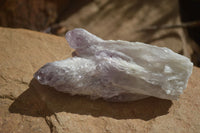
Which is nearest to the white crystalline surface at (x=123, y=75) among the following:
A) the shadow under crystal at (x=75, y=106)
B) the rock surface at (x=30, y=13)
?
the shadow under crystal at (x=75, y=106)

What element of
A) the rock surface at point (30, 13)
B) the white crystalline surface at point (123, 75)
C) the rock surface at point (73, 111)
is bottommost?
the rock surface at point (30, 13)

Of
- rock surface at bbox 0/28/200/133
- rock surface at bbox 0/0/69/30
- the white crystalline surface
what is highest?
the white crystalline surface

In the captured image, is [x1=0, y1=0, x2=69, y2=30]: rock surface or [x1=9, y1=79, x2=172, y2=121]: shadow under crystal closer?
[x1=9, y1=79, x2=172, y2=121]: shadow under crystal

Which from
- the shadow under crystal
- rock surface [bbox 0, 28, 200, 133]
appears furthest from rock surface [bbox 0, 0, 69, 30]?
the shadow under crystal

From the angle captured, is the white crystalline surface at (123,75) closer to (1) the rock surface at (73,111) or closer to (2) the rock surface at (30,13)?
(1) the rock surface at (73,111)

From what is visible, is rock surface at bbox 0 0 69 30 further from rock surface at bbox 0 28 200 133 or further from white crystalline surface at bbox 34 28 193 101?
white crystalline surface at bbox 34 28 193 101

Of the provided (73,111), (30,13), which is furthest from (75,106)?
(30,13)
